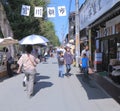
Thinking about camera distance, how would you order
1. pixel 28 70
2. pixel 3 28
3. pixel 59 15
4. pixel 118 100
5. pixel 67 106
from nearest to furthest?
pixel 67 106 < pixel 118 100 < pixel 28 70 < pixel 59 15 < pixel 3 28

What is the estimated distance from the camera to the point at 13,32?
41.7m

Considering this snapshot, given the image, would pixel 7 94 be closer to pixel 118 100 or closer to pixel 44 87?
pixel 44 87

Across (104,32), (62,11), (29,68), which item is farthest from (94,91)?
(62,11)

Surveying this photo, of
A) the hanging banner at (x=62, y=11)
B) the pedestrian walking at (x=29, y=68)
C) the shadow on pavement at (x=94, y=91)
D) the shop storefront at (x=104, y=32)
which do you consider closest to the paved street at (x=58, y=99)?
the shadow on pavement at (x=94, y=91)

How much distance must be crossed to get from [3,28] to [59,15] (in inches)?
521

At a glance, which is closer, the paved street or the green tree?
the paved street

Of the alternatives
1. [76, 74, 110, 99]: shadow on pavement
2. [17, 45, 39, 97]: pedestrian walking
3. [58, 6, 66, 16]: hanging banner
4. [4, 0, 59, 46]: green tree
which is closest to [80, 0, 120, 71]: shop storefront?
[58, 6, 66, 16]: hanging banner

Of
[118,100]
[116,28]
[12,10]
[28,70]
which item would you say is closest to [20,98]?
[28,70]

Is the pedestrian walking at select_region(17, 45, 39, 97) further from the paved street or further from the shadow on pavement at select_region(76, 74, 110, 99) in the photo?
the shadow on pavement at select_region(76, 74, 110, 99)

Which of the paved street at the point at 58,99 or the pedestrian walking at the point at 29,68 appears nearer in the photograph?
the paved street at the point at 58,99

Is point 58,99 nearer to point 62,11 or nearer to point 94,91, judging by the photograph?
point 94,91

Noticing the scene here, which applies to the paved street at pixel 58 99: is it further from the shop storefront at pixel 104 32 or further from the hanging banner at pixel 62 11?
the hanging banner at pixel 62 11

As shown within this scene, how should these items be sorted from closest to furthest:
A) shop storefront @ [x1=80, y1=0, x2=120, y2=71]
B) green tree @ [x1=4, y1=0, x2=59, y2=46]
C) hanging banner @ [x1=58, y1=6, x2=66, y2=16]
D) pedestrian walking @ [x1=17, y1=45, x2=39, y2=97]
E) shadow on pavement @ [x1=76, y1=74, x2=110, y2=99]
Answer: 1. shadow on pavement @ [x1=76, y1=74, x2=110, y2=99]
2. pedestrian walking @ [x1=17, y1=45, x2=39, y2=97]
3. shop storefront @ [x1=80, y1=0, x2=120, y2=71]
4. hanging banner @ [x1=58, y1=6, x2=66, y2=16]
5. green tree @ [x1=4, y1=0, x2=59, y2=46]

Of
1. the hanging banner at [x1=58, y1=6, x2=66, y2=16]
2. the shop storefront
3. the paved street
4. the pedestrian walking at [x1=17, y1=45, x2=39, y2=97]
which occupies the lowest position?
the paved street
